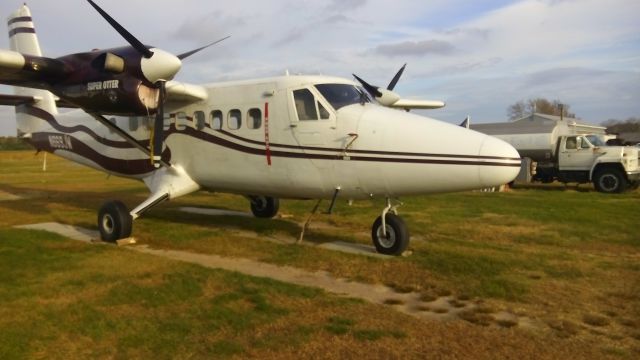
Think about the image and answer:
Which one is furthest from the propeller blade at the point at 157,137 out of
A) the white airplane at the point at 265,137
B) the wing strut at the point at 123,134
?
the wing strut at the point at 123,134

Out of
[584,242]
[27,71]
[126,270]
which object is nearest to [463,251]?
[584,242]

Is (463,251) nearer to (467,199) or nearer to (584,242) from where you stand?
(584,242)

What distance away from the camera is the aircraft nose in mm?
7410

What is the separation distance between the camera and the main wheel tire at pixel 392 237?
8594 millimetres

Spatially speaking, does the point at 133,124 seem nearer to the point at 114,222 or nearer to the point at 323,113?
the point at 114,222

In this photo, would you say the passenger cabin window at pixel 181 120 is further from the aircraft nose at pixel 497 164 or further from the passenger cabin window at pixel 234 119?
the aircraft nose at pixel 497 164

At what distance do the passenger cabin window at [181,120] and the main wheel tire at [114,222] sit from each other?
1.97 m

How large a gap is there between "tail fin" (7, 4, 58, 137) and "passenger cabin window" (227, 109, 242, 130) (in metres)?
6.27

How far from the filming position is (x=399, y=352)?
4.69m

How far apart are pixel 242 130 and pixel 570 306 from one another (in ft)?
20.8

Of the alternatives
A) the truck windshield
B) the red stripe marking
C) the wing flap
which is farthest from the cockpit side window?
the truck windshield

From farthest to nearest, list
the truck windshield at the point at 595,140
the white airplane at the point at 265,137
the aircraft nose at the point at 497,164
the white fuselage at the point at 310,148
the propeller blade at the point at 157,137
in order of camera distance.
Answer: the truck windshield at the point at 595,140, the propeller blade at the point at 157,137, the white airplane at the point at 265,137, the white fuselage at the point at 310,148, the aircraft nose at the point at 497,164

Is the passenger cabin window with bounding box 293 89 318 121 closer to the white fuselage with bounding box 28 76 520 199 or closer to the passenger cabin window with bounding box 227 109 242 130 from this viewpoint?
the white fuselage with bounding box 28 76 520 199

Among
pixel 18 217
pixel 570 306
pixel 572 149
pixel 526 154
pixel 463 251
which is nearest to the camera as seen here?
pixel 570 306
